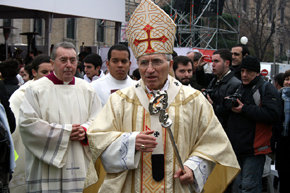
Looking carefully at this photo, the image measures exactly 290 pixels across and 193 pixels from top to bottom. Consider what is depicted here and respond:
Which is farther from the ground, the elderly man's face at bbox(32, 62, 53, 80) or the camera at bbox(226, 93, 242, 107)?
the elderly man's face at bbox(32, 62, 53, 80)

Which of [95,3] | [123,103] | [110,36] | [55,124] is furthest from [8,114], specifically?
[110,36]

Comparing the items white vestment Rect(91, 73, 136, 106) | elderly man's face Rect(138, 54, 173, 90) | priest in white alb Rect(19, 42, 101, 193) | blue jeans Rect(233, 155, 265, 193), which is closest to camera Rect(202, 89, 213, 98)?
blue jeans Rect(233, 155, 265, 193)

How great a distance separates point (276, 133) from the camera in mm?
6137

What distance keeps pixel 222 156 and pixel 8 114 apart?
1979 millimetres

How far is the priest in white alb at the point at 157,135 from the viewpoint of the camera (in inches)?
130

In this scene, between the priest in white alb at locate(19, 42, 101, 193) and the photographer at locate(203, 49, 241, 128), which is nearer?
the priest in white alb at locate(19, 42, 101, 193)

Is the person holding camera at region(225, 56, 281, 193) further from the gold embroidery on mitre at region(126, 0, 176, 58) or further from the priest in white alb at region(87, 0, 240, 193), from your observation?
the gold embroidery on mitre at region(126, 0, 176, 58)

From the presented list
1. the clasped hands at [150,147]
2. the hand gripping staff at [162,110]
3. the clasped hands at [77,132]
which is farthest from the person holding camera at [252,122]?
the hand gripping staff at [162,110]

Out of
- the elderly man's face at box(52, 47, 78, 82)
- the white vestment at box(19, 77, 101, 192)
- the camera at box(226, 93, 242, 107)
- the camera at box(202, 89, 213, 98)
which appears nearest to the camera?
the white vestment at box(19, 77, 101, 192)

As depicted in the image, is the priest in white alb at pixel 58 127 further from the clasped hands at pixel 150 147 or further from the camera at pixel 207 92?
the camera at pixel 207 92

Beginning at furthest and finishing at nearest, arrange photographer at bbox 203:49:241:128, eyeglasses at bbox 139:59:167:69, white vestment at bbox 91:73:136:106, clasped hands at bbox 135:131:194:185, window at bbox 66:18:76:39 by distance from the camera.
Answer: window at bbox 66:18:76:39 → photographer at bbox 203:49:241:128 → white vestment at bbox 91:73:136:106 → eyeglasses at bbox 139:59:167:69 → clasped hands at bbox 135:131:194:185

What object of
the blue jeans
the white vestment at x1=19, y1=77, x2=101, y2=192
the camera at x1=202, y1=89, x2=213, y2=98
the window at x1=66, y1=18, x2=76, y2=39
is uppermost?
the window at x1=66, y1=18, x2=76, y2=39

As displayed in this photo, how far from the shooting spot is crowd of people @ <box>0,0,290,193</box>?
336 centimetres

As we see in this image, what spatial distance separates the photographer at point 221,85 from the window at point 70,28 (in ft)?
96.9
